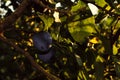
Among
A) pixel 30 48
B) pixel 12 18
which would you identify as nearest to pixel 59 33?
pixel 12 18

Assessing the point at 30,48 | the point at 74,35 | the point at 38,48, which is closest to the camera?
the point at 74,35

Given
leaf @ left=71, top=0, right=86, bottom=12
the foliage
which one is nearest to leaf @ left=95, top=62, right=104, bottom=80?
the foliage

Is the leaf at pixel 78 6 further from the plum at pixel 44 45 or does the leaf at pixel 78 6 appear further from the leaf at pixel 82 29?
the plum at pixel 44 45

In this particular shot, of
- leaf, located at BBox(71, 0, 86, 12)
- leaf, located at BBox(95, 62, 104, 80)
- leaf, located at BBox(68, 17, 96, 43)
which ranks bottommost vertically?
leaf, located at BBox(95, 62, 104, 80)

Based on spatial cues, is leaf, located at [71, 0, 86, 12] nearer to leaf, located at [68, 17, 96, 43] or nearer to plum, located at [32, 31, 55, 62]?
leaf, located at [68, 17, 96, 43]

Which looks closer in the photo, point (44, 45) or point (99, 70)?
point (99, 70)

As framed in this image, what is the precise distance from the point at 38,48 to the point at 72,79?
6.4 inches

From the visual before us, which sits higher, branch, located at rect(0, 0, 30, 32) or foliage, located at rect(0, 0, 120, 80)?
branch, located at rect(0, 0, 30, 32)

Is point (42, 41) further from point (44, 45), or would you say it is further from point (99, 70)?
point (99, 70)

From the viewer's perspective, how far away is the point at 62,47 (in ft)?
3.11

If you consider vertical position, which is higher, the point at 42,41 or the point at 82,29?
the point at 82,29

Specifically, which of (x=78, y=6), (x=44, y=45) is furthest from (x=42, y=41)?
(x=78, y=6)

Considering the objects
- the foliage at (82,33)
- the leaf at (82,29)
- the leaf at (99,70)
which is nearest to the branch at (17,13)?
the foliage at (82,33)

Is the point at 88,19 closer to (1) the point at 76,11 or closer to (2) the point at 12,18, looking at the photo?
(1) the point at 76,11
